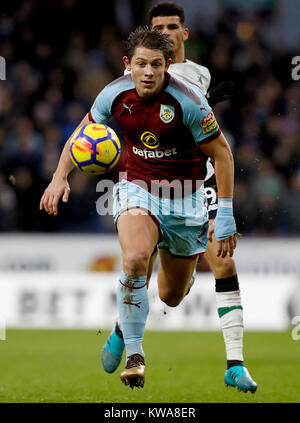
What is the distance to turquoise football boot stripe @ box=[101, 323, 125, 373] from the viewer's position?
5750mm

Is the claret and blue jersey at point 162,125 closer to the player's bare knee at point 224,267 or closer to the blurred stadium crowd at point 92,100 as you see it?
the player's bare knee at point 224,267

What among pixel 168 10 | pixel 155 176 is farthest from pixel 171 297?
pixel 168 10

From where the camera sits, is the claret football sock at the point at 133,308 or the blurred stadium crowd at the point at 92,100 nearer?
the claret football sock at the point at 133,308

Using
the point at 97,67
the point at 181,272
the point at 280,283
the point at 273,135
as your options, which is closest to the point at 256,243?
the point at 280,283

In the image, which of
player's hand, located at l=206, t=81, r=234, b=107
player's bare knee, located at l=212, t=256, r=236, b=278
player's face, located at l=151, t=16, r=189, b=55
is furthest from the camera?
player's hand, located at l=206, t=81, r=234, b=107

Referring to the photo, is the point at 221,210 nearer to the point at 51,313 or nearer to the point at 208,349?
the point at 208,349

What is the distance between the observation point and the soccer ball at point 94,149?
5.05 m

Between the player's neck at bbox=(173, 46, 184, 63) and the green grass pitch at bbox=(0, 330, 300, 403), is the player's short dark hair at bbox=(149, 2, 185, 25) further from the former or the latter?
the green grass pitch at bbox=(0, 330, 300, 403)

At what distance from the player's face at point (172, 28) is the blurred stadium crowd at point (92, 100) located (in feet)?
14.0

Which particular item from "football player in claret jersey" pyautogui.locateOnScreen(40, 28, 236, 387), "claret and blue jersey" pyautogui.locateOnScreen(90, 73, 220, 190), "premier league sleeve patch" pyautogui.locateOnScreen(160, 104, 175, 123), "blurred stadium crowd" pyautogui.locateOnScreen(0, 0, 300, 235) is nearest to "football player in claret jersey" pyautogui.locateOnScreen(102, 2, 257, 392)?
"football player in claret jersey" pyautogui.locateOnScreen(40, 28, 236, 387)

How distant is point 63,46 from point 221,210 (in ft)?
30.2

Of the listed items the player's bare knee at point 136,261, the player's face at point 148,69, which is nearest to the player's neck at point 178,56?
the player's face at point 148,69

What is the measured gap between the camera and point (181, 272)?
5637 millimetres

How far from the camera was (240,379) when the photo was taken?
527 cm
